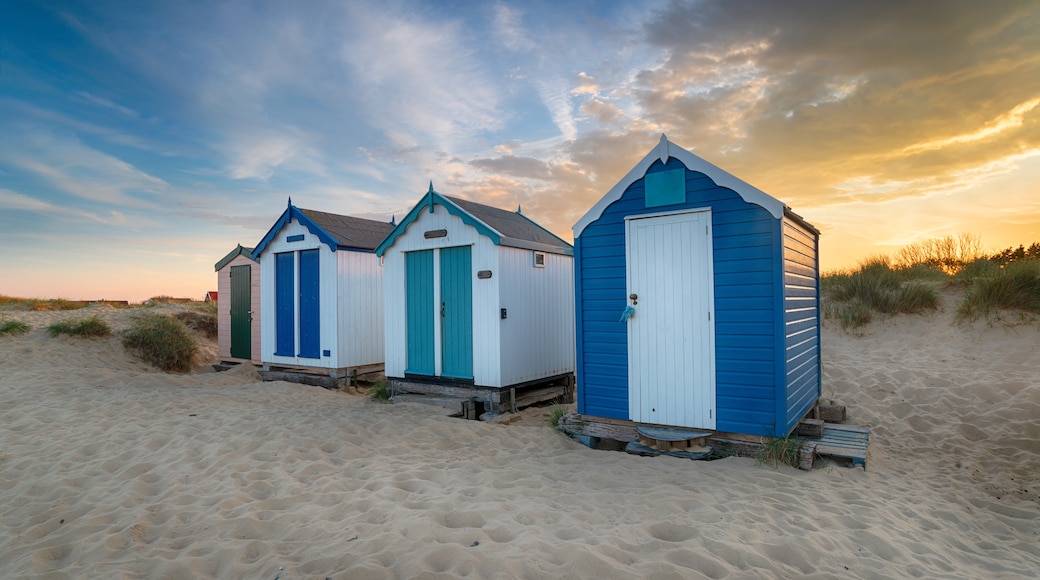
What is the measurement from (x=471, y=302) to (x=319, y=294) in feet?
13.6

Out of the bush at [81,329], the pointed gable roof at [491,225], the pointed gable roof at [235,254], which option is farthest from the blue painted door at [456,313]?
the bush at [81,329]

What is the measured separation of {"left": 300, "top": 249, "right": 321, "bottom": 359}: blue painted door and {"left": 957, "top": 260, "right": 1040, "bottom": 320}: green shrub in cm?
1286

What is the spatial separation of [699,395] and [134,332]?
14.4 metres

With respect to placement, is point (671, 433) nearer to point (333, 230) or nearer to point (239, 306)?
point (333, 230)

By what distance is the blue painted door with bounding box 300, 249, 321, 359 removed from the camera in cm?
1113

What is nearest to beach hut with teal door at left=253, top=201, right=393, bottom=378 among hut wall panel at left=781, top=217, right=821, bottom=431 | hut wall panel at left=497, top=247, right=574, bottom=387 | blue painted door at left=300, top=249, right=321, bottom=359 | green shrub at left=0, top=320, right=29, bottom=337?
blue painted door at left=300, top=249, right=321, bottom=359

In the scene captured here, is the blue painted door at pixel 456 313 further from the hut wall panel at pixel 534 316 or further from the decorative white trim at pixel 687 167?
the decorative white trim at pixel 687 167

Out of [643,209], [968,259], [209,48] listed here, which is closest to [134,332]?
[209,48]

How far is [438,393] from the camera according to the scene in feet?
29.1

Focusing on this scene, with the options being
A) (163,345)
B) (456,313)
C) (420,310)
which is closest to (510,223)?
(456,313)

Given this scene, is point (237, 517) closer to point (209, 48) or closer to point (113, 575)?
point (113, 575)

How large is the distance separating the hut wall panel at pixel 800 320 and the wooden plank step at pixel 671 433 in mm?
856

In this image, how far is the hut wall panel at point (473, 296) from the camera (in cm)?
822

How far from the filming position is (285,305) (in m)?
11.7
